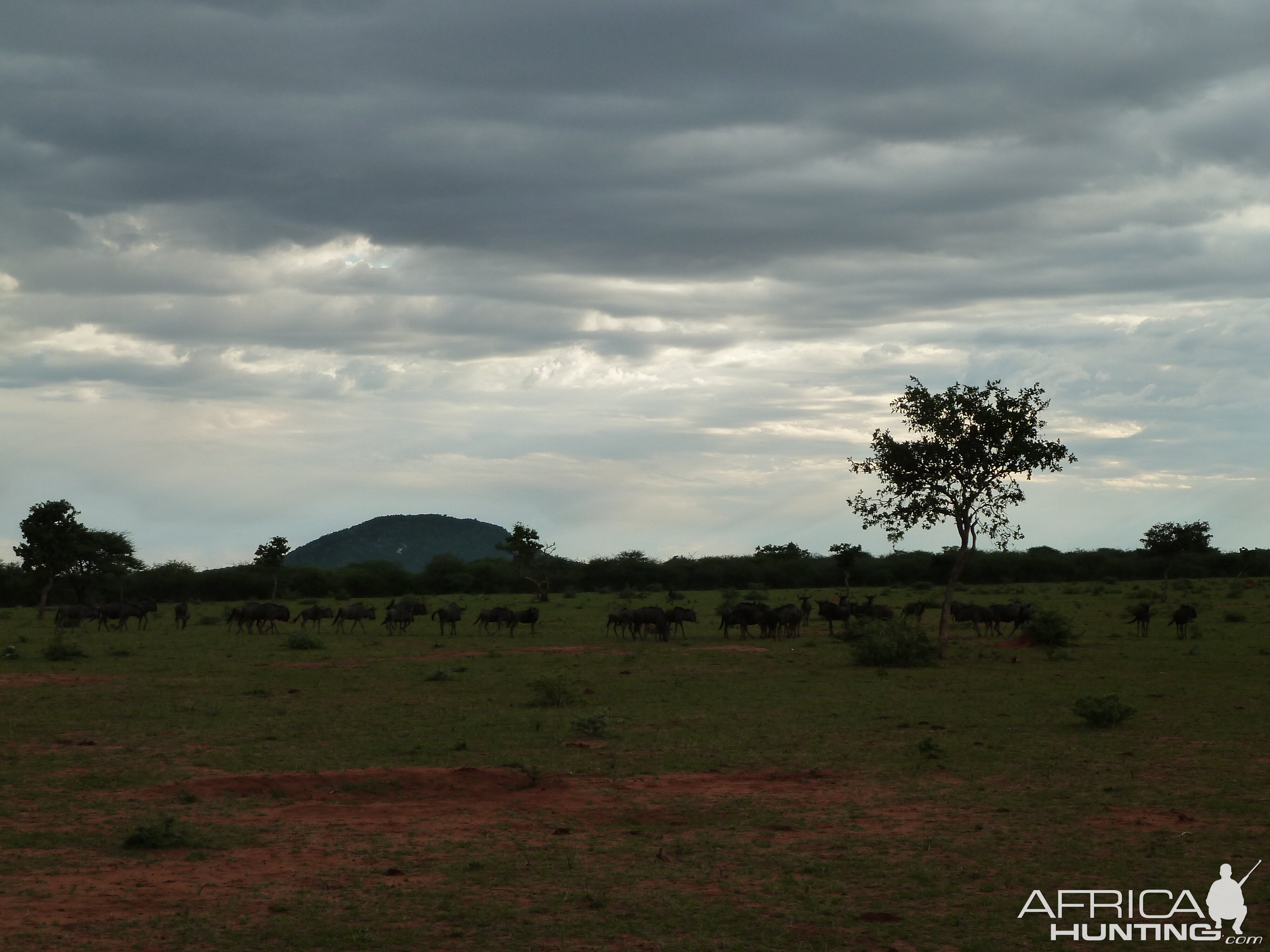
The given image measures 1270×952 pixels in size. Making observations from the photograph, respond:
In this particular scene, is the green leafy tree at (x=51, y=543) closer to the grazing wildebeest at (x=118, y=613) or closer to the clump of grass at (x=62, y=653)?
the grazing wildebeest at (x=118, y=613)

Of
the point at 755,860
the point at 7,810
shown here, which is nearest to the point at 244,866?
the point at 7,810

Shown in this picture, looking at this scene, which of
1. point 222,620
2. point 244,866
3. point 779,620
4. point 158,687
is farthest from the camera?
point 222,620

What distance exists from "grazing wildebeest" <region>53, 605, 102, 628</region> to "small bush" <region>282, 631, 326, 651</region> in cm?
1567

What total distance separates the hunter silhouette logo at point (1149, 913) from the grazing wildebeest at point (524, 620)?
108 feet

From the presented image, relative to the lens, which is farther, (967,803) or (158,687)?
(158,687)

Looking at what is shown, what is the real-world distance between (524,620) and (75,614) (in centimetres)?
1948

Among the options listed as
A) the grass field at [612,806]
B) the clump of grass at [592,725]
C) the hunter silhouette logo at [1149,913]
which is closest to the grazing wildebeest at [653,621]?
the grass field at [612,806]

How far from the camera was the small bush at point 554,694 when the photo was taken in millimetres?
23094

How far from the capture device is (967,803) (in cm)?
1409

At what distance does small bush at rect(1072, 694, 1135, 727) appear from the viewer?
19.3 m

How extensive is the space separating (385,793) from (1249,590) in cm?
6203

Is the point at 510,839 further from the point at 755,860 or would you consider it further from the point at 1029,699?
the point at 1029,699

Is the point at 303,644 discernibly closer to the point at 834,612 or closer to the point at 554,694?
the point at 554,694

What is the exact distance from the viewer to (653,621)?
3991 centimetres
